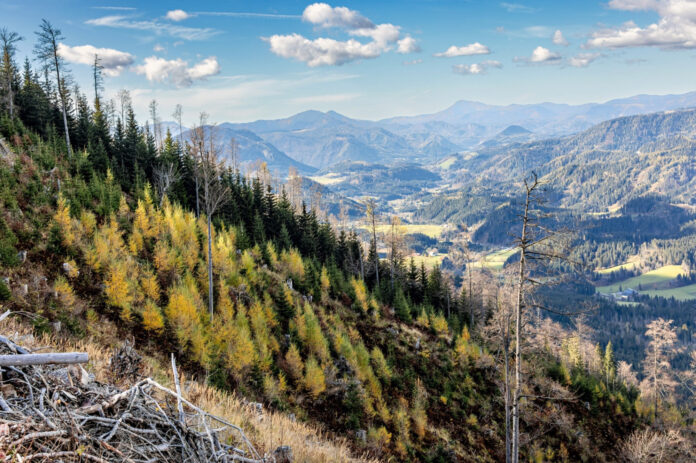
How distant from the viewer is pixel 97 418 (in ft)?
9.48

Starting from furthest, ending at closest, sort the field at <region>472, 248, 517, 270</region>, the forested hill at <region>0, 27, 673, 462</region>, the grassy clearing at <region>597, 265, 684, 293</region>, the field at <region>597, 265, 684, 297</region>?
the grassy clearing at <region>597, 265, 684, 293</region>, the field at <region>597, 265, 684, 297</region>, the forested hill at <region>0, 27, 673, 462</region>, the field at <region>472, 248, 517, 270</region>

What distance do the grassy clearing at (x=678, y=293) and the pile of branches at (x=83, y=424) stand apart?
21831 centimetres

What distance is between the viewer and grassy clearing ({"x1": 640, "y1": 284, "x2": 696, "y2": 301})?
16388 centimetres

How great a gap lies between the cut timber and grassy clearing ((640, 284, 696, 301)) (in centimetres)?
21915

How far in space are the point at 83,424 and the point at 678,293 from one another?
764 ft

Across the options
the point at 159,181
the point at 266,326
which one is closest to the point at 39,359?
the point at 266,326

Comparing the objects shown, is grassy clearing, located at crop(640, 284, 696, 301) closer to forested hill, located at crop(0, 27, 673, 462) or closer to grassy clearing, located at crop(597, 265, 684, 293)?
grassy clearing, located at crop(597, 265, 684, 293)

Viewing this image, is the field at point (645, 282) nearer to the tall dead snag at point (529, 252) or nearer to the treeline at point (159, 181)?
the treeline at point (159, 181)

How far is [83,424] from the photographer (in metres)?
2.85

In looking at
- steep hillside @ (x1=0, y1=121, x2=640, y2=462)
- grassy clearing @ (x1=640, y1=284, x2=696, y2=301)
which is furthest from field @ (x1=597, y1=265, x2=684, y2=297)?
steep hillside @ (x1=0, y1=121, x2=640, y2=462)

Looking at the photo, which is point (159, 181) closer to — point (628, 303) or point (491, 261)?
point (491, 261)

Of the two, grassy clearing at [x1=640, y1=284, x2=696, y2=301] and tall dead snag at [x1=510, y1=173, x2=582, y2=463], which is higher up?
tall dead snag at [x1=510, y1=173, x2=582, y2=463]

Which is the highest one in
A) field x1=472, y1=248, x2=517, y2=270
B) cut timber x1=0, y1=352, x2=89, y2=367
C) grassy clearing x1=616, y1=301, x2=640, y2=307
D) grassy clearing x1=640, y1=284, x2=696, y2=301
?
cut timber x1=0, y1=352, x2=89, y2=367

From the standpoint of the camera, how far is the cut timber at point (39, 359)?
9.00ft
